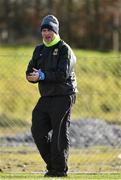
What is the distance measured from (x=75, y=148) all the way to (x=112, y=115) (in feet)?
4.58

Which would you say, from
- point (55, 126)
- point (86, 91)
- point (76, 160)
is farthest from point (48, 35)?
Result: point (86, 91)

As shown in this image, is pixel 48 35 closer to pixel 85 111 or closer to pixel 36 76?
pixel 36 76

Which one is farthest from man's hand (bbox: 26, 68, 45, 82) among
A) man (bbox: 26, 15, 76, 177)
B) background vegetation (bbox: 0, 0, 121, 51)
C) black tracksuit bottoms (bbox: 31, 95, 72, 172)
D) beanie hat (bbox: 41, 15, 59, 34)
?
background vegetation (bbox: 0, 0, 121, 51)

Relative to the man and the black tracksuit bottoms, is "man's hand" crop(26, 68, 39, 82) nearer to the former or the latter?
the man

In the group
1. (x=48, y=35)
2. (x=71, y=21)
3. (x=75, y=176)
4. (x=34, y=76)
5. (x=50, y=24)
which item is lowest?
(x=75, y=176)

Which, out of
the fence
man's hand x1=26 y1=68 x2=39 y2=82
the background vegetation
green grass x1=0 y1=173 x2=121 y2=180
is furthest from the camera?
the background vegetation

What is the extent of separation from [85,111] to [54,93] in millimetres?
4886

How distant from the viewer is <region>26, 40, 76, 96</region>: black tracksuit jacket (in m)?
11.0

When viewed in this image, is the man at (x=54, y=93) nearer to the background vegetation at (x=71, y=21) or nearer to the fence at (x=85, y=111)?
the fence at (x=85, y=111)

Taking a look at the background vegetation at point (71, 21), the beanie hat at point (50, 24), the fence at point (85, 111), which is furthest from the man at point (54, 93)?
the background vegetation at point (71, 21)

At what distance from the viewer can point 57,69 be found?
11.0 metres

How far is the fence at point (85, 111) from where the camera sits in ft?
51.2

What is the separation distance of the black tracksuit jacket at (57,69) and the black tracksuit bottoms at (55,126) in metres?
0.11

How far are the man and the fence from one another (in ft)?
12.3
